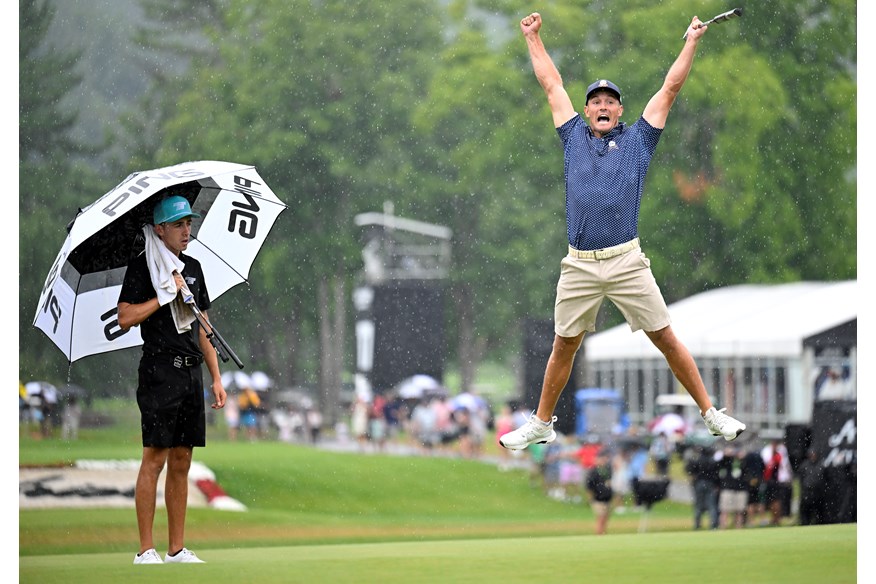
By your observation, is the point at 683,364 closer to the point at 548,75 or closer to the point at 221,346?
the point at 548,75

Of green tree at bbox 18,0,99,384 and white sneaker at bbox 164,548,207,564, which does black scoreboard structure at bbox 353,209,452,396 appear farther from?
white sneaker at bbox 164,548,207,564

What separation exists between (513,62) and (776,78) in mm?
3032

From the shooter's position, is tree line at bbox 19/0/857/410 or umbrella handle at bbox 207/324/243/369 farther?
tree line at bbox 19/0/857/410

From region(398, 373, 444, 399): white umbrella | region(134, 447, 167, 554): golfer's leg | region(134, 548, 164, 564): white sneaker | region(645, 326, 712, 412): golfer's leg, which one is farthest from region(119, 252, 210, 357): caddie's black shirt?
region(398, 373, 444, 399): white umbrella

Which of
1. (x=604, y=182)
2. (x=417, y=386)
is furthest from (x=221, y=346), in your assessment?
(x=417, y=386)

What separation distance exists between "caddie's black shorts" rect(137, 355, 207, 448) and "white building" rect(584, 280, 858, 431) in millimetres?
9631

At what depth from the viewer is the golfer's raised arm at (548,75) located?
5387 mm

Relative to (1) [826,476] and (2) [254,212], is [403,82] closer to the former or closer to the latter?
(1) [826,476]

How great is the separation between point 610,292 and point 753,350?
9.70 metres

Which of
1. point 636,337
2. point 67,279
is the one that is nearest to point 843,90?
point 636,337

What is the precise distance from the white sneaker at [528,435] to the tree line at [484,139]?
880 cm

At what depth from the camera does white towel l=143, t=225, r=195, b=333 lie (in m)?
5.43

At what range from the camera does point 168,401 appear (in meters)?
5.52

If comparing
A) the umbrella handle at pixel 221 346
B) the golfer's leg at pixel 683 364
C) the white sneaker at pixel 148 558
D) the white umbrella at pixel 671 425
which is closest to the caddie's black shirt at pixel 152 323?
the umbrella handle at pixel 221 346
